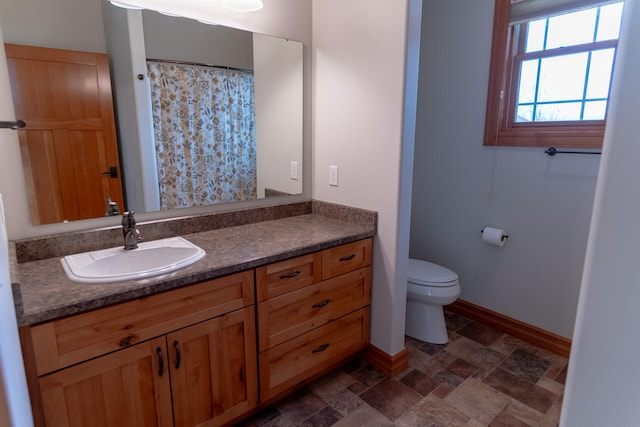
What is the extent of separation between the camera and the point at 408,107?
5.81 feet

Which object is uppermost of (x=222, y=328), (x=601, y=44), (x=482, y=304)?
(x=601, y=44)

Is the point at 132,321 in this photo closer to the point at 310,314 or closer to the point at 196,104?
Result: the point at 310,314

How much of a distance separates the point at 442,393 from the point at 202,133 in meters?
1.89

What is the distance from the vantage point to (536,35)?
2.21 metres

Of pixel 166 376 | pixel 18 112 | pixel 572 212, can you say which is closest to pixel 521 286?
pixel 572 212

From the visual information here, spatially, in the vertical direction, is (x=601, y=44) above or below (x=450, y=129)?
above

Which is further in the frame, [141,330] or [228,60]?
[228,60]

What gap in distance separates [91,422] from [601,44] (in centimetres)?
292

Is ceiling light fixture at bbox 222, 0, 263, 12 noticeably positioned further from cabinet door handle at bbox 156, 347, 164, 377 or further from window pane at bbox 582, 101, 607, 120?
window pane at bbox 582, 101, 607, 120

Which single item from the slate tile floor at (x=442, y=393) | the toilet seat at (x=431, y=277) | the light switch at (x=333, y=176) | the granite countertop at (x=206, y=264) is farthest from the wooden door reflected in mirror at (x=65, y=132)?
the toilet seat at (x=431, y=277)

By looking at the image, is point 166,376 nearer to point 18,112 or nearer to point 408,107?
point 18,112

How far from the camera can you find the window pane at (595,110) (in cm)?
197

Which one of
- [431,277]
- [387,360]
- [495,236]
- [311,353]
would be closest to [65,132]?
[311,353]

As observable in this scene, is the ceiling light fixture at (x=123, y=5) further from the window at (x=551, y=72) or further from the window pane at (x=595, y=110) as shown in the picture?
the window pane at (x=595, y=110)
